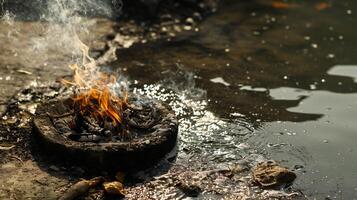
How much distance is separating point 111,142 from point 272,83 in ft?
12.4

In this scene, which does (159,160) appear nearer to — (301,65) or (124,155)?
(124,155)

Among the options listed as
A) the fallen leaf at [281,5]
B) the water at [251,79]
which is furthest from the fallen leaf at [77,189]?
the fallen leaf at [281,5]

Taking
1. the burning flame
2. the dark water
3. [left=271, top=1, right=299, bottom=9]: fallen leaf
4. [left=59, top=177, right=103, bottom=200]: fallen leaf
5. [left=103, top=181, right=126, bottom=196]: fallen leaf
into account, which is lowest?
the dark water

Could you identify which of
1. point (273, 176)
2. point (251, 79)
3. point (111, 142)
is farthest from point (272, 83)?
point (111, 142)

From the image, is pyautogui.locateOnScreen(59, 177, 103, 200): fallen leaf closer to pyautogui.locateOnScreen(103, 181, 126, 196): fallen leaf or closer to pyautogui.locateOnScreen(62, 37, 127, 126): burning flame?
pyautogui.locateOnScreen(103, 181, 126, 196): fallen leaf

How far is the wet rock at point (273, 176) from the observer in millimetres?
5809

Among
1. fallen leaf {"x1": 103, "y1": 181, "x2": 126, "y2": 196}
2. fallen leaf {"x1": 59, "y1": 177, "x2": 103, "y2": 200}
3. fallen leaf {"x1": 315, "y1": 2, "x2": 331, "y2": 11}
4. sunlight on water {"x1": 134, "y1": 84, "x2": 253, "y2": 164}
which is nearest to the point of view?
fallen leaf {"x1": 59, "y1": 177, "x2": 103, "y2": 200}

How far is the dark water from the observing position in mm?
6613

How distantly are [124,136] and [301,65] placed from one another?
4.60m

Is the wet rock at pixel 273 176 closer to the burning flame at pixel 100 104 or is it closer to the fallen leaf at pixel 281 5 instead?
the burning flame at pixel 100 104

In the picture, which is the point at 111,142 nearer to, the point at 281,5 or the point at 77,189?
the point at 77,189

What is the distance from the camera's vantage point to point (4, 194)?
18.0 feet

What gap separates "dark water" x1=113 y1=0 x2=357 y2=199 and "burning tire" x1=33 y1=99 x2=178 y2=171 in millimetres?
546

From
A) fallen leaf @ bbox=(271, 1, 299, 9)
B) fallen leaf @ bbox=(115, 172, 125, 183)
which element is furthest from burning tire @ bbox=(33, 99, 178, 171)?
fallen leaf @ bbox=(271, 1, 299, 9)
